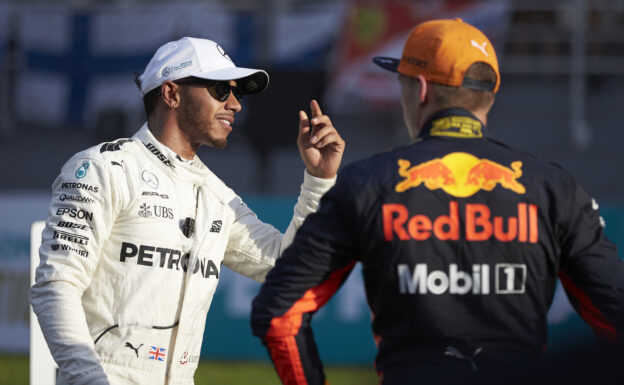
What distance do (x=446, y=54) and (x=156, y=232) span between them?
57.2 inches

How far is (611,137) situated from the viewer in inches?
622

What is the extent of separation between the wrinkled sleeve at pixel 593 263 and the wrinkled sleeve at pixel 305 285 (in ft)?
2.23

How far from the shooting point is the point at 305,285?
8.80ft

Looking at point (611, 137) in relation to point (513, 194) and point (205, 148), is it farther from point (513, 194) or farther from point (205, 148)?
point (513, 194)

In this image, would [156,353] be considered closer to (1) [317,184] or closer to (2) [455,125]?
(1) [317,184]

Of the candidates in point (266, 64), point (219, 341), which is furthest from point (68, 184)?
point (266, 64)

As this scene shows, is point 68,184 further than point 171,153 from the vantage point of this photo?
No

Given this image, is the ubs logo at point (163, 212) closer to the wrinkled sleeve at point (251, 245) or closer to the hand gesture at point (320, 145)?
the wrinkled sleeve at point (251, 245)

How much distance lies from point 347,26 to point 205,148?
10.8 ft

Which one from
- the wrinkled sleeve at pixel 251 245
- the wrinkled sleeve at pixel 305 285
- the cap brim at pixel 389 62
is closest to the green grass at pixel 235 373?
the wrinkled sleeve at pixel 251 245

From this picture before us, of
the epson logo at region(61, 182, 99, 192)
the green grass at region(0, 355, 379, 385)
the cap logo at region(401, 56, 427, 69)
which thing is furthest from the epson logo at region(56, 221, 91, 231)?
the green grass at region(0, 355, 379, 385)

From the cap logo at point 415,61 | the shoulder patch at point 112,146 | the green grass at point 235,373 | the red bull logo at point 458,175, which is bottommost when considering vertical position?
the green grass at point 235,373

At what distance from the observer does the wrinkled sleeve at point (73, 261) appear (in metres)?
3.13

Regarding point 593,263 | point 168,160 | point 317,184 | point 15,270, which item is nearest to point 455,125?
point 593,263
